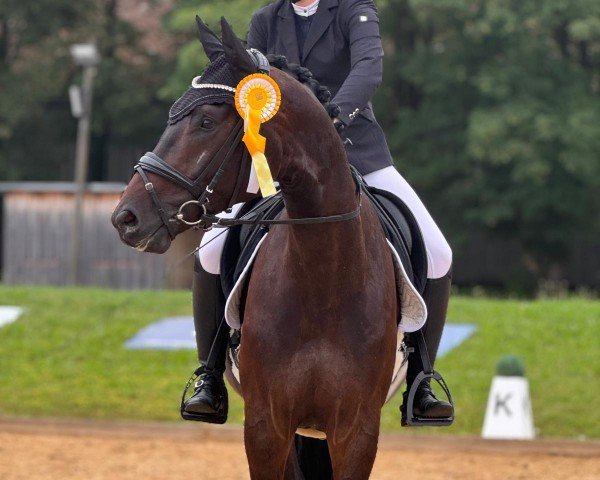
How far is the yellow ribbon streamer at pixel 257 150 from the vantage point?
4395 millimetres

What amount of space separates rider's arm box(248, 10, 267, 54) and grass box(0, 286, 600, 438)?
6116mm

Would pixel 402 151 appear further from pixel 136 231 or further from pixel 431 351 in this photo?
pixel 136 231

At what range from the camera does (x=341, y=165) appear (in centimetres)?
485

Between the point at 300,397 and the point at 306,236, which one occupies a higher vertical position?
the point at 306,236

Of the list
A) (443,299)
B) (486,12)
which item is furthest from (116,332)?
A: (486,12)

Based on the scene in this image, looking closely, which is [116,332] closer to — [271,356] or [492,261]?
[271,356]

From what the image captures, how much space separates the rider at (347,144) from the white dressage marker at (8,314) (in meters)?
8.25

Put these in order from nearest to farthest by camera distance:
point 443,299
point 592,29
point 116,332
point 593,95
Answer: point 443,299, point 116,332, point 592,29, point 593,95

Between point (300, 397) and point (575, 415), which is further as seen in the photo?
point (575, 415)

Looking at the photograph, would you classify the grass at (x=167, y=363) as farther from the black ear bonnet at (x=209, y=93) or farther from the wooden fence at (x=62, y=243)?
the wooden fence at (x=62, y=243)

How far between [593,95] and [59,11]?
12411mm

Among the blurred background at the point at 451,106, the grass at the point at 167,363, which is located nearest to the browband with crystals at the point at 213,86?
the grass at the point at 167,363

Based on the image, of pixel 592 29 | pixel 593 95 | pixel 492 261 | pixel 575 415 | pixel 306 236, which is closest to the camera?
pixel 306 236

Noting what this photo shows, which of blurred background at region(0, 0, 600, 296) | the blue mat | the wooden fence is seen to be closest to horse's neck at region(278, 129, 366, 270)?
the blue mat
